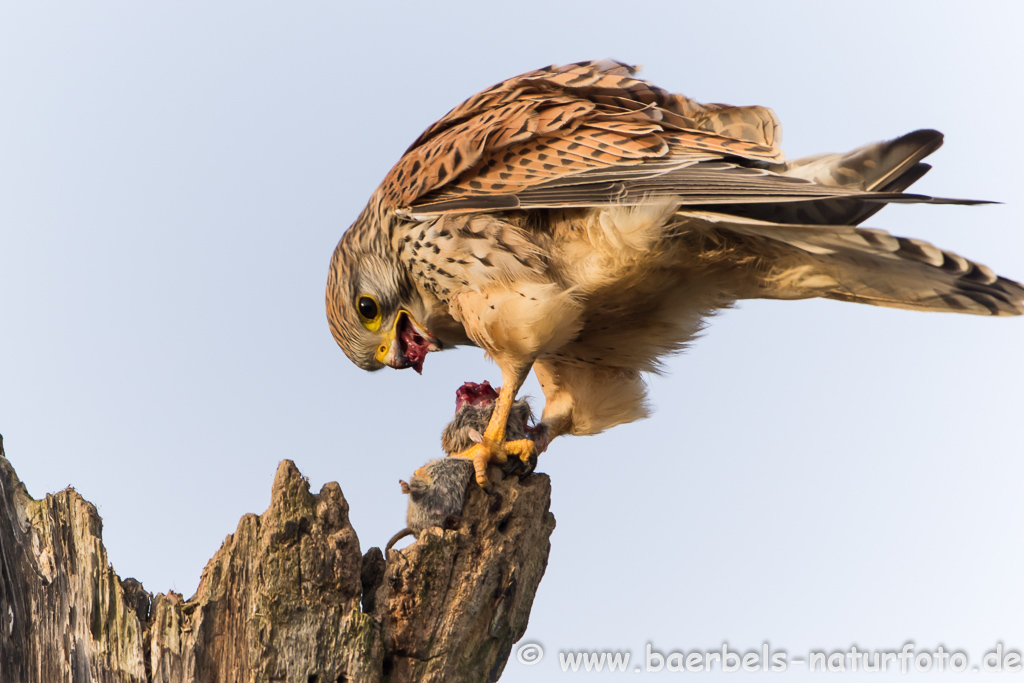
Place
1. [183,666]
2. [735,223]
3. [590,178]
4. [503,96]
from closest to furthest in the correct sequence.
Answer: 1. [183,666]
2. [735,223]
3. [590,178]
4. [503,96]

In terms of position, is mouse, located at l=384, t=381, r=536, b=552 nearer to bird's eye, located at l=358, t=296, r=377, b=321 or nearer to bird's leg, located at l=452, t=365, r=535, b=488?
bird's leg, located at l=452, t=365, r=535, b=488

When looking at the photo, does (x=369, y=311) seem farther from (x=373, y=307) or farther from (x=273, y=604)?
(x=273, y=604)

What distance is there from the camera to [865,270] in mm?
3635

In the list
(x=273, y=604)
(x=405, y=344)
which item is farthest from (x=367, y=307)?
(x=273, y=604)

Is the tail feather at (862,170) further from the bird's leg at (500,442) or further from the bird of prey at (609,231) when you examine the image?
the bird's leg at (500,442)

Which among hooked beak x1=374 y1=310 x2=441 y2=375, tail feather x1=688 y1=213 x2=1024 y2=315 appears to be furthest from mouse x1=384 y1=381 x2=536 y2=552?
tail feather x1=688 y1=213 x2=1024 y2=315

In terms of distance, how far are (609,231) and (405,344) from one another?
4.43 ft

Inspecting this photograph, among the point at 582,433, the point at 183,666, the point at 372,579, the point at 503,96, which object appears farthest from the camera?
the point at 582,433

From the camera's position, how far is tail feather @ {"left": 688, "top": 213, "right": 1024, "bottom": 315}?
332cm

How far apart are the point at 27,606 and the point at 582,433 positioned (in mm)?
2546

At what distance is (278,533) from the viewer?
288 centimetres

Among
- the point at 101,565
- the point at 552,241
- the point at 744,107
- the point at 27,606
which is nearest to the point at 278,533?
the point at 101,565

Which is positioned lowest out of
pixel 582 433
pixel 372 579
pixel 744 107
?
pixel 372 579

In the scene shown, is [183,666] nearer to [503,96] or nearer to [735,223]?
[735,223]
